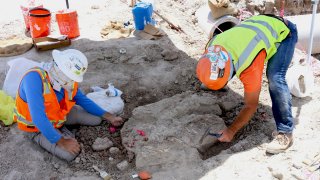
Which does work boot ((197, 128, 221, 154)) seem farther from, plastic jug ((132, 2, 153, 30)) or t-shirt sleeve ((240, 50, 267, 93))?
plastic jug ((132, 2, 153, 30))

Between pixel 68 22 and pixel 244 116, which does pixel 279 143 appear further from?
pixel 68 22

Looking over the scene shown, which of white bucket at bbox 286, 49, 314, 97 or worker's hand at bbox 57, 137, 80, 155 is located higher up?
white bucket at bbox 286, 49, 314, 97

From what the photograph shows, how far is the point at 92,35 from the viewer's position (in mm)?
6117

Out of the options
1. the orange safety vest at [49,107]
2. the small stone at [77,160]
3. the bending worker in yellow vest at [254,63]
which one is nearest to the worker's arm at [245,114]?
the bending worker in yellow vest at [254,63]

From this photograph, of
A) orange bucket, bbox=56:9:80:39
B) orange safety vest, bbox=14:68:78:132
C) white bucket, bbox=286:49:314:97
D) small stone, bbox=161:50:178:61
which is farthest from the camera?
orange bucket, bbox=56:9:80:39

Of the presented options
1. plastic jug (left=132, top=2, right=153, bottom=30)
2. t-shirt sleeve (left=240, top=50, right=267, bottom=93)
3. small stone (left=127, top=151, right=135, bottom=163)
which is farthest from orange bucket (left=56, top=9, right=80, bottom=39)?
t-shirt sleeve (left=240, top=50, right=267, bottom=93)

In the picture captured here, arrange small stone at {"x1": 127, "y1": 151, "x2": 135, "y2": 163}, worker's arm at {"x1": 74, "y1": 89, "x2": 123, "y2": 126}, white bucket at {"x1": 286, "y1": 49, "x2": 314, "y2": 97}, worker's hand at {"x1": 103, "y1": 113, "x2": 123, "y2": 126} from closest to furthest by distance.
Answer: small stone at {"x1": 127, "y1": 151, "x2": 135, "y2": 163}
worker's arm at {"x1": 74, "y1": 89, "x2": 123, "y2": 126}
worker's hand at {"x1": 103, "y1": 113, "x2": 123, "y2": 126}
white bucket at {"x1": 286, "y1": 49, "x2": 314, "y2": 97}

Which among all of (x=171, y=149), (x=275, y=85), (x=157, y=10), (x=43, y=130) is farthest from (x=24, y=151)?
(x=157, y=10)

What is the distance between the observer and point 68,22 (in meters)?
5.89

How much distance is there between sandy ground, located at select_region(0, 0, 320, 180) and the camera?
3453mm

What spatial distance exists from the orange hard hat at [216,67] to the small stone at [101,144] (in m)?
1.30

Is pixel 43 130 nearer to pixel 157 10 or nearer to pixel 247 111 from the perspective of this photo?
pixel 247 111

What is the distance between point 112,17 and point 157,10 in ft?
2.61

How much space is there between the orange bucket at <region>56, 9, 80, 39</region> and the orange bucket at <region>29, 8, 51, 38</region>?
175mm
